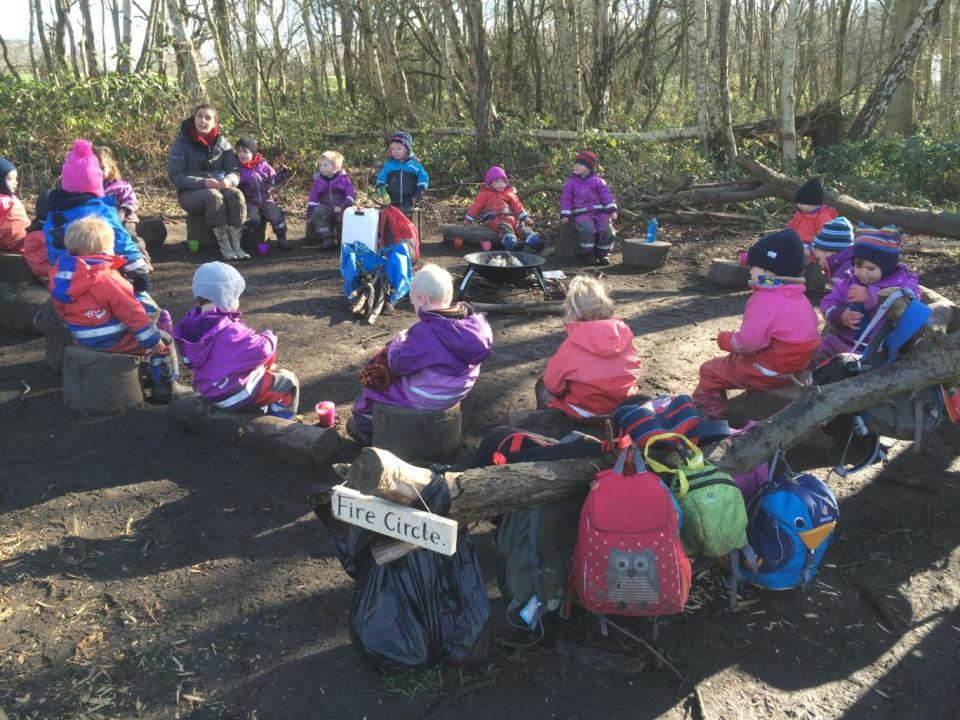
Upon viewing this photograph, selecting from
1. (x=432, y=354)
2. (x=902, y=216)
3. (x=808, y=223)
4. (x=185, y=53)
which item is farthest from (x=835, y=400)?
(x=185, y=53)

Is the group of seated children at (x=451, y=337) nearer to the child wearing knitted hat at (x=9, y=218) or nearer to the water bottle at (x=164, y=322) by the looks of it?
the water bottle at (x=164, y=322)

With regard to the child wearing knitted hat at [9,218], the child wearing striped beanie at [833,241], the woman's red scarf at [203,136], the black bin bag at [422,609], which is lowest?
the black bin bag at [422,609]

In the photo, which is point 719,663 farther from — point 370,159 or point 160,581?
point 370,159

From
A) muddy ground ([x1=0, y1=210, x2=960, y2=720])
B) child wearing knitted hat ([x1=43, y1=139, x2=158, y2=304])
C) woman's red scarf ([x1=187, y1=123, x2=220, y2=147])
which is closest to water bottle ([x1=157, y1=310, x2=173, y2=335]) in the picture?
child wearing knitted hat ([x1=43, y1=139, x2=158, y2=304])

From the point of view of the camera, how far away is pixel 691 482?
3.23m

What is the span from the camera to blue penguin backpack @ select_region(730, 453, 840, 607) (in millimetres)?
3420

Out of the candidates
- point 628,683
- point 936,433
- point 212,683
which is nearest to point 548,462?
point 628,683

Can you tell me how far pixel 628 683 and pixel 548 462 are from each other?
3.08 ft

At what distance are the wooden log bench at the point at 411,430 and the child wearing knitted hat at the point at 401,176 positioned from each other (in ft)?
20.9

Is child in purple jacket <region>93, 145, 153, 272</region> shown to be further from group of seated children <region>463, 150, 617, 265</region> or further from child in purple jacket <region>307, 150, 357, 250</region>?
group of seated children <region>463, 150, 617, 265</region>

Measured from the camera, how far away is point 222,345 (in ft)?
15.7

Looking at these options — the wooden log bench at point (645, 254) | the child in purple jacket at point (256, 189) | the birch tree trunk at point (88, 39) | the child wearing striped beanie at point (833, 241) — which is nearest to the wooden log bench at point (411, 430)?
the child wearing striped beanie at point (833, 241)

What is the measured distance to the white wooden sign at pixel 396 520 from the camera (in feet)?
9.07

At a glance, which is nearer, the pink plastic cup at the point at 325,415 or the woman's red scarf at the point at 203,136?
the pink plastic cup at the point at 325,415
